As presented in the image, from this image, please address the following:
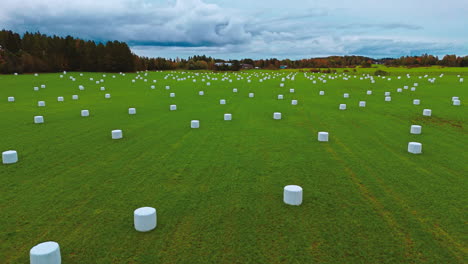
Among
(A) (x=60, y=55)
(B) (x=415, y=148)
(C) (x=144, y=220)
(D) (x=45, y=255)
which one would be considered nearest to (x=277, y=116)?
(B) (x=415, y=148)

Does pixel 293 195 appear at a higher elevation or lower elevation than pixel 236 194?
higher

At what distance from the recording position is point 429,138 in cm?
912

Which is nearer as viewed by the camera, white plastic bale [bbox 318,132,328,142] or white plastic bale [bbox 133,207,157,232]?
white plastic bale [bbox 133,207,157,232]

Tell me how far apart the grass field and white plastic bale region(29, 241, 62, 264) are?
21 centimetres

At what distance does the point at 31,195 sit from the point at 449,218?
614cm

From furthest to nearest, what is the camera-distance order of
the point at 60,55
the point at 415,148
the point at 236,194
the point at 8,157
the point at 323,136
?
the point at 60,55, the point at 323,136, the point at 415,148, the point at 8,157, the point at 236,194

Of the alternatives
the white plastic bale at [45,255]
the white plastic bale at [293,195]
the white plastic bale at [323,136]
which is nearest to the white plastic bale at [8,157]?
the white plastic bale at [45,255]

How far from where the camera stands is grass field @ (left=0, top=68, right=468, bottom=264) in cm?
372

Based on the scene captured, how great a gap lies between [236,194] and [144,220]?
165cm

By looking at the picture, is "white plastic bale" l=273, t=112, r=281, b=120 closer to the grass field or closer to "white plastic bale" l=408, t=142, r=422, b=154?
the grass field

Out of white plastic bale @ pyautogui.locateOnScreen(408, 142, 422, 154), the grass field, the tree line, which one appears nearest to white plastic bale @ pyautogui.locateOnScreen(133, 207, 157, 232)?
the grass field

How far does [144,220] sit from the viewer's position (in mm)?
4023

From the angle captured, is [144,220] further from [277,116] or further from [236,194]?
[277,116]

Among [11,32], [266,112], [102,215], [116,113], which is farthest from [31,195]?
[11,32]
